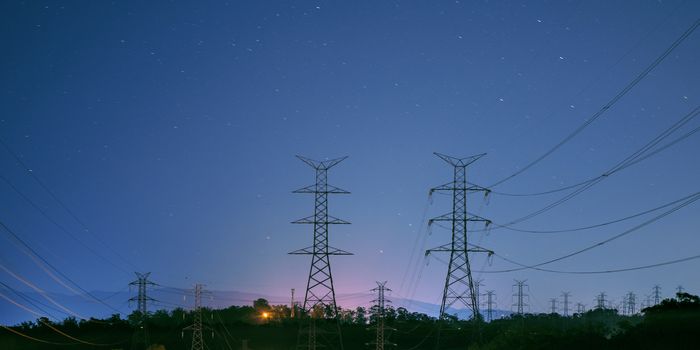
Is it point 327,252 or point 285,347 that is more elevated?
point 327,252

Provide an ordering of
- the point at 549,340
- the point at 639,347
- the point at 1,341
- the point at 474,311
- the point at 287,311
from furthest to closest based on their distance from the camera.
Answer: the point at 287,311
the point at 1,341
the point at 474,311
the point at 549,340
the point at 639,347

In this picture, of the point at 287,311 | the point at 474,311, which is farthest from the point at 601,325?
the point at 287,311

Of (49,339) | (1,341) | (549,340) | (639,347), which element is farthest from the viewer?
(49,339)

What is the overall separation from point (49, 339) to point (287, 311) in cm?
7249

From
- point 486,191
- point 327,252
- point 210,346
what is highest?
point 486,191

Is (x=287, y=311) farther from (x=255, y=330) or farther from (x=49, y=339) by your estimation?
(x=49, y=339)

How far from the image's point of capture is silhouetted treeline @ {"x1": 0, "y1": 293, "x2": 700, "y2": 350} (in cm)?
4441

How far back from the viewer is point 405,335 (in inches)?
5300

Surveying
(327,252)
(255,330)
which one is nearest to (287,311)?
(255,330)

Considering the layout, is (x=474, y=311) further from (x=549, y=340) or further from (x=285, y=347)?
(x=285, y=347)

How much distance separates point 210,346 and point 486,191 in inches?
2927

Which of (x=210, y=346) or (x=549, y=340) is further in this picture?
(x=210, y=346)

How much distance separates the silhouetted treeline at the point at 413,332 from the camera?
44406mm

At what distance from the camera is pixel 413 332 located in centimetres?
13938
